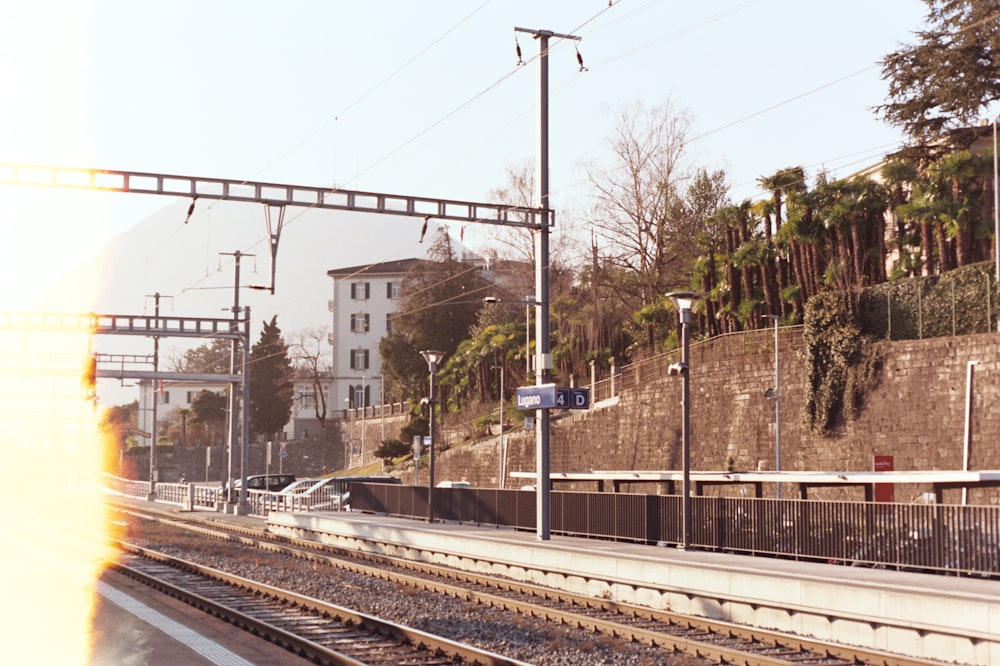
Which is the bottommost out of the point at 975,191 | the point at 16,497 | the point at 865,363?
the point at 16,497

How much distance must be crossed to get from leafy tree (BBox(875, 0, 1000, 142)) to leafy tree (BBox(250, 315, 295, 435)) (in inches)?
2796

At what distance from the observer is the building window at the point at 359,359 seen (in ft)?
403

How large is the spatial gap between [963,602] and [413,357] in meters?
75.1

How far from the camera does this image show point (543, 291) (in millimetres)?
28094

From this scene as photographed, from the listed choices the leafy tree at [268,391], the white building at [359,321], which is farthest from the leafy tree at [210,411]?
the white building at [359,321]

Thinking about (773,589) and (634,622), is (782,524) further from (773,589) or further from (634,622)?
(634,622)

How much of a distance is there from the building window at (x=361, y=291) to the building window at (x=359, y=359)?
5.45 m

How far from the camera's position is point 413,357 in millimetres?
88250

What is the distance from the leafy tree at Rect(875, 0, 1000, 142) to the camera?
4694 cm

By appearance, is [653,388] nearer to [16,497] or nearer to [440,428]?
[440,428]

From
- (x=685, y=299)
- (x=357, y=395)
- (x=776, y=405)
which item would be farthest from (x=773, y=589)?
(x=357, y=395)

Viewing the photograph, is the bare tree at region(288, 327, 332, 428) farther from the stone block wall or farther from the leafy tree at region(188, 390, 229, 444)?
the stone block wall

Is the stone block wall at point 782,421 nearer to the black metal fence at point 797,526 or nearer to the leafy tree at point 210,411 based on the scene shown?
the black metal fence at point 797,526

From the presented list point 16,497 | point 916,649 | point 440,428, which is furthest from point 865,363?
point 16,497
